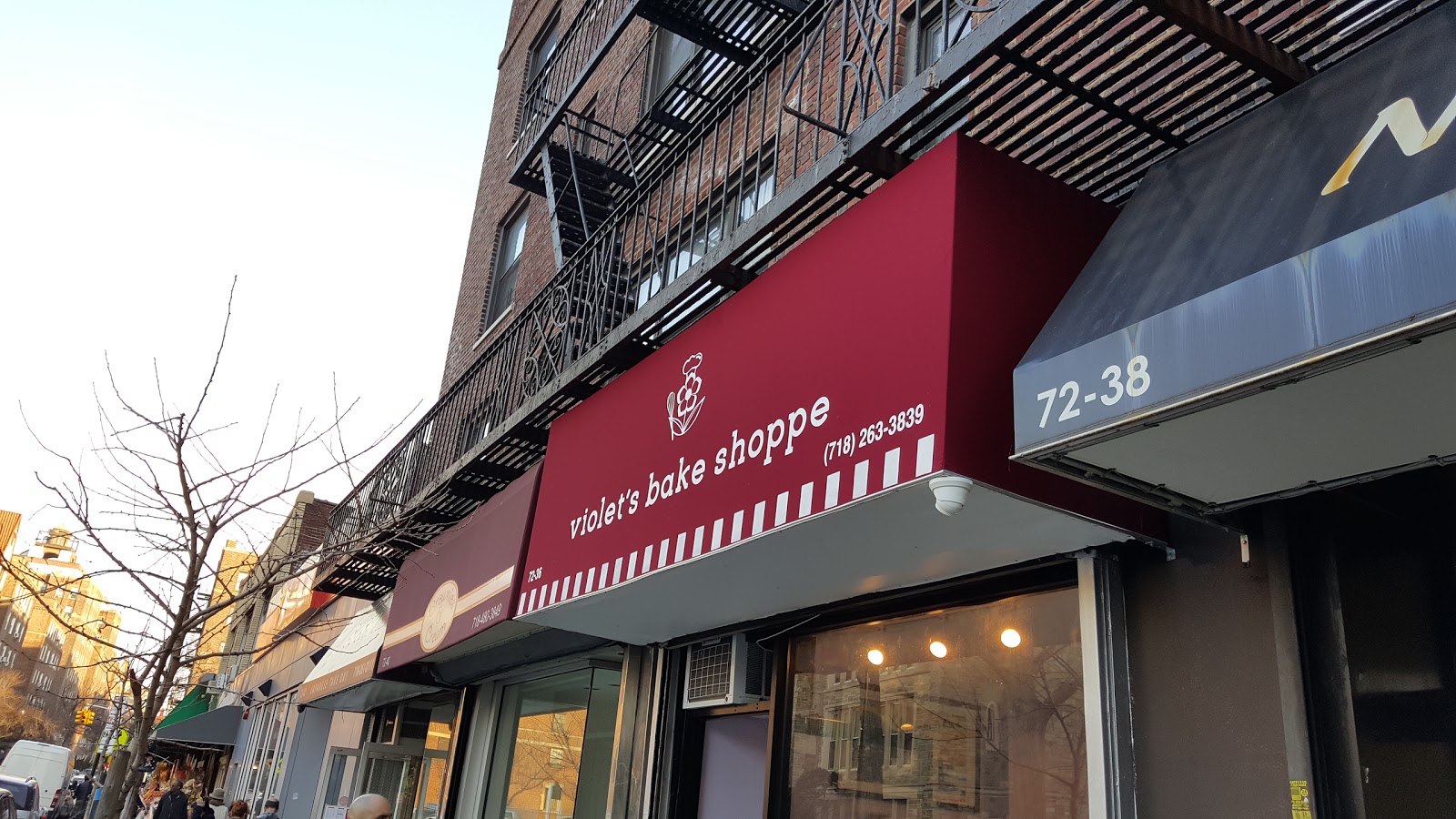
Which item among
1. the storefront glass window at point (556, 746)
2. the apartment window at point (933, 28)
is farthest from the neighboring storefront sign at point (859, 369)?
the storefront glass window at point (556, 746)

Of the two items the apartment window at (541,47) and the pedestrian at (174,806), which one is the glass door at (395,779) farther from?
the apartment window at (541,47)

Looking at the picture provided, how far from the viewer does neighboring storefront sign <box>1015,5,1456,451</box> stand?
267 centimetres

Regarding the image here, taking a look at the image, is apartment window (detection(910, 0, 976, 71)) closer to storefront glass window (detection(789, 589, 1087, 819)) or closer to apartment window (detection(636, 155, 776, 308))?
apartment window (detection(636, 155, 776, 308))

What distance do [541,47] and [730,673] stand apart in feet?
49.0

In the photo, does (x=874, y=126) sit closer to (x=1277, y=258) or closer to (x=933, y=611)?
(x=1277, y=258)

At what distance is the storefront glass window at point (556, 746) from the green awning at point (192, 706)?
23647mm

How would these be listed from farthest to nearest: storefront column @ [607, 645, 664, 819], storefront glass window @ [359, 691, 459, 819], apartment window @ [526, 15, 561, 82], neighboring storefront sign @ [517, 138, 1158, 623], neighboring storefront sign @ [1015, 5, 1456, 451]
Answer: apartment window @ [526, 15, 561, 82] < storefront glass window @ [359, 691, 459, 819] < storefront column @ [607, 645, 664, 819] < neighboring storefront sign @ [517, 138, 1158, 623] < neighboring storefront sign @ [1015, 5, 1456, 451]

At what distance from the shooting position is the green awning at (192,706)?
31.8 m

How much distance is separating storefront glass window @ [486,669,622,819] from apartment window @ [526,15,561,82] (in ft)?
39.2

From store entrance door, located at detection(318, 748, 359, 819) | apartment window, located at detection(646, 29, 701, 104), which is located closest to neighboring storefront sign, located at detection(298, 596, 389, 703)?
store entrance door, located at detection(318, 748, 359, 819)

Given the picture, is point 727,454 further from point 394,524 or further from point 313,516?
point 313,516

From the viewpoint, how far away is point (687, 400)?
19.1ft

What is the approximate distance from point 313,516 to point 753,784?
2489cm

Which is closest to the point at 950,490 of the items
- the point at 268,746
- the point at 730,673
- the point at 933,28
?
the point at 730,673
